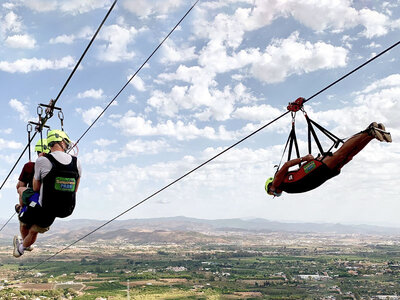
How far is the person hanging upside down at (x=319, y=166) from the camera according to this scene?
4.76 meters

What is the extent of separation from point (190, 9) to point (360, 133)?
330 centimetres

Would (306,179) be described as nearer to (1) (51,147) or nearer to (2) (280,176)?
(2) (280,176)

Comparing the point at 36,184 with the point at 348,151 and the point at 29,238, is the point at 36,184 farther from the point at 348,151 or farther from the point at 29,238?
the point at 348,151

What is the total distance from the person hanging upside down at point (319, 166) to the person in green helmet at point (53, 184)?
345 centimetres

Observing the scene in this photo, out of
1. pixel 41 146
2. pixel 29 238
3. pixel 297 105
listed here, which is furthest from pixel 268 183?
pixel 29 238

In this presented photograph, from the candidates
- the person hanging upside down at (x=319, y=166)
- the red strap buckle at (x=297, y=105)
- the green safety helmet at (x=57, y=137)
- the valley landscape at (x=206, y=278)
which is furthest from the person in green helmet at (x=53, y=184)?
the valley landscape at (x=206, y=278)

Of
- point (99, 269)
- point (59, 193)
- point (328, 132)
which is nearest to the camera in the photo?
point (59, 193)

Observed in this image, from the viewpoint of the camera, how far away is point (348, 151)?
5.13m

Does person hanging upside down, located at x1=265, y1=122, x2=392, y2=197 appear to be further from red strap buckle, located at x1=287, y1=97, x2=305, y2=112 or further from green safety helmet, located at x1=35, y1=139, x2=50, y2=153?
green safety helmet, located at x1=35, y1=139, x2=50, y2=153

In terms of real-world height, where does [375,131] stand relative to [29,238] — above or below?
above

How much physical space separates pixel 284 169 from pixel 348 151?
111 centimetres

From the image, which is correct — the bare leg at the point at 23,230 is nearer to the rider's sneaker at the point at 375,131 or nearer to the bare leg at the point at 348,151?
the bare leg at the point at 348,151

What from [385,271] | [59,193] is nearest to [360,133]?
[59,193]

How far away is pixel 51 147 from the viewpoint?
4.70 m
